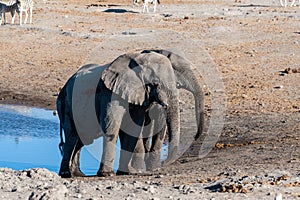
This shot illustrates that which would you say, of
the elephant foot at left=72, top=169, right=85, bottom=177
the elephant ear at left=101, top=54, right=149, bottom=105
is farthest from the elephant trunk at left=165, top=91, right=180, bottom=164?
the elephant foot at left=72, top=169, right=85, bottom=177

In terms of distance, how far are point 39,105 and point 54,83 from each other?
5.85 feet

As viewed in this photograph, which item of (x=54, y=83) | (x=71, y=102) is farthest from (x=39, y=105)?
(x=71, y=102)

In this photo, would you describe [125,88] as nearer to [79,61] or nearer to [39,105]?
[39,105]

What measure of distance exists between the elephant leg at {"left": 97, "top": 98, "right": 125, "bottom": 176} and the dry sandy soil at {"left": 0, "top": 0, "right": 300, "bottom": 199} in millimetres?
281

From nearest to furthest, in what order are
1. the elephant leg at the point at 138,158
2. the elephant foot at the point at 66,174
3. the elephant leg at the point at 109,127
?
1. the elephant leg at the point at 109,127
2. the elephant leg at the point at 138,158
3. the elephant foot at the point at 66,174

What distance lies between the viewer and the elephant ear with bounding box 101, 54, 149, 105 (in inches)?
437

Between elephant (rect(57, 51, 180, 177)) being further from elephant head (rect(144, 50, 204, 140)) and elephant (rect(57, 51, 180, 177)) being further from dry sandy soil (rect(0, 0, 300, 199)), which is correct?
dry sandy soil (rect(0, 0, 300, 199))

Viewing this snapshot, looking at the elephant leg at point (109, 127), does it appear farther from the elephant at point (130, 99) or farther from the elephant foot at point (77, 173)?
the elephant foot at point (77, 173)

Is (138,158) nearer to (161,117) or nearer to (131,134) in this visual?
(131,134)

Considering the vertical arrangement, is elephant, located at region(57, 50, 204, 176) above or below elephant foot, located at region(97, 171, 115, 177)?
above

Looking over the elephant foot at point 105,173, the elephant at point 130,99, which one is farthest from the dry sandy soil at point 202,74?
the elephant at point 130,99

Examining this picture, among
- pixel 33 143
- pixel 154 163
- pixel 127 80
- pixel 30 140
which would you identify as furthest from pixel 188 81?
pixel 30 140

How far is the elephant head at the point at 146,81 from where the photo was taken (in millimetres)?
10883

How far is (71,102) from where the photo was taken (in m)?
11.6
